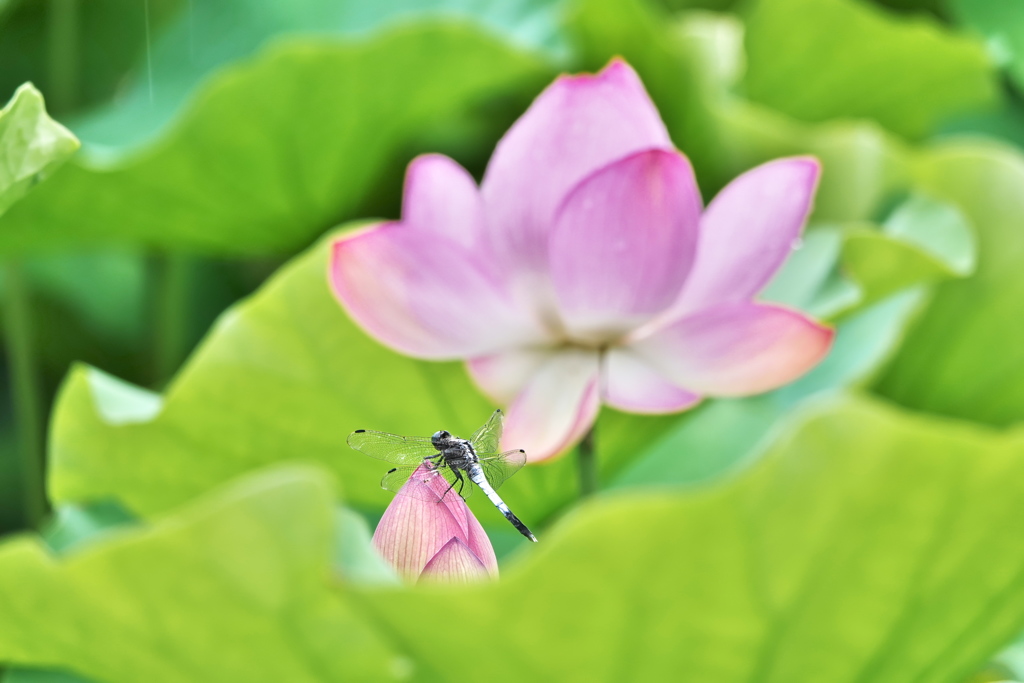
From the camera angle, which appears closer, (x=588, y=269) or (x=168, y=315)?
(x=588, y=269)

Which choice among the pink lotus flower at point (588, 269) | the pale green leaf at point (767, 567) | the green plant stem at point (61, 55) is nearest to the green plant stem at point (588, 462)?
the pink lotus flower at point (588, 269)

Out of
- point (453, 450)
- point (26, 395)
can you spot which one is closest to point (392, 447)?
point (453, 450)

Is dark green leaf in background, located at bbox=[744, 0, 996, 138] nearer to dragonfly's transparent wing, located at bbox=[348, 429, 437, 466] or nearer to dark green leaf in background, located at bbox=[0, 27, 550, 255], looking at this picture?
dark green leaf in background, located at bbox=[0, 27, 550, 255]

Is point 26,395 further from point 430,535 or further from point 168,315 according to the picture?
point 430,535

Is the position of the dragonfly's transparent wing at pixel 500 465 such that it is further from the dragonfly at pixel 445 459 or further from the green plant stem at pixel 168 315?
the green plant stem at pixel 168 315

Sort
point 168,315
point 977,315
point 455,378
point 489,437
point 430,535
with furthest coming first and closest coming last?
point 168,315
point 977,315
point 455,378
point 489,437
point 430,535
